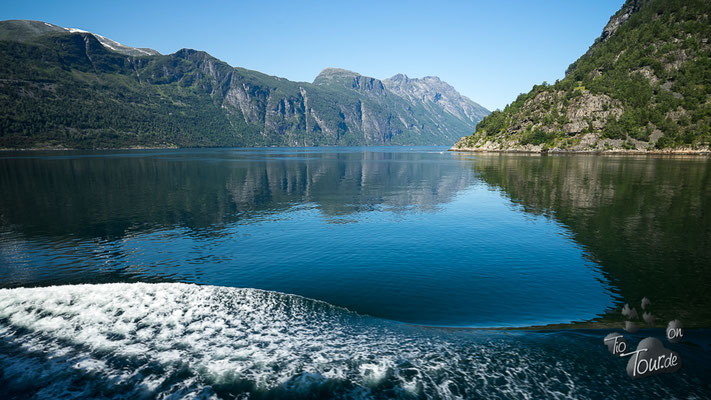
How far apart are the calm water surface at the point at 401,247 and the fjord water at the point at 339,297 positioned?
0.83ft

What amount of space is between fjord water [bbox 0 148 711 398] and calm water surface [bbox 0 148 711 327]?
0.25 m

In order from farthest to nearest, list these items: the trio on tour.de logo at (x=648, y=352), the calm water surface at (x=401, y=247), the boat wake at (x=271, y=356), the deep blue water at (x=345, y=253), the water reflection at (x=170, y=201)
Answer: the water reflection at (x=170, y=201) < the calm water surface at (x=401, y=247) < the deep blue water at (x=345, y=253) < the trio on tour.de logo at (x=648, y=352) < the boat wake at (x=271, y=356)

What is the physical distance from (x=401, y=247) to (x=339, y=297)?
531 inches

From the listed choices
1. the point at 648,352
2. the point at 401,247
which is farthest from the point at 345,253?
the point at 648,352

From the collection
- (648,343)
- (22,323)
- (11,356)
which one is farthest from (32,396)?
(648,343)

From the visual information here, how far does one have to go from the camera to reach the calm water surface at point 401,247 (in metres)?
23.9

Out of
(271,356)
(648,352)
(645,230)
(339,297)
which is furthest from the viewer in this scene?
(645,230)

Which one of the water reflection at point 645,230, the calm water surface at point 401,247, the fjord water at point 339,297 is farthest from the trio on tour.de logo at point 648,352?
the calm water surface at point 401,247

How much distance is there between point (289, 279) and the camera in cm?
2712

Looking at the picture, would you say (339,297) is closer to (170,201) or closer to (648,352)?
(648,352)

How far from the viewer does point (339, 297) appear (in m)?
23.9

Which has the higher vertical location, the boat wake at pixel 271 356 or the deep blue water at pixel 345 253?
the deep blue water at pixel 345 253

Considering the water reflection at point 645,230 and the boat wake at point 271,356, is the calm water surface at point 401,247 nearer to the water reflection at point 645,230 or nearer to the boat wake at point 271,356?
the water reflection at point 645,230

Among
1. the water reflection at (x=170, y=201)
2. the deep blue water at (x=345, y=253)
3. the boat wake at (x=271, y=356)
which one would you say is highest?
the water reflection at (x=170, y=201)
